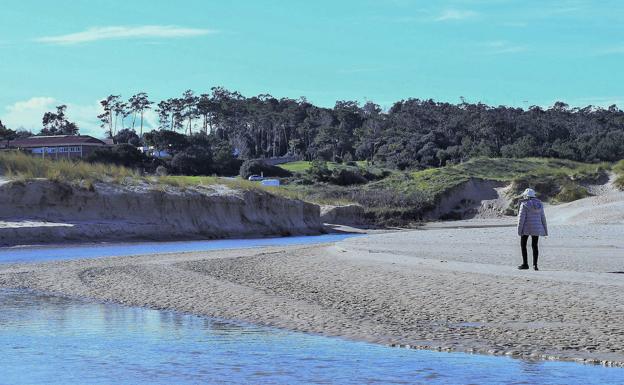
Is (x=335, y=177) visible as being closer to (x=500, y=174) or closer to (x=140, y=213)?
(x=500, y=174)

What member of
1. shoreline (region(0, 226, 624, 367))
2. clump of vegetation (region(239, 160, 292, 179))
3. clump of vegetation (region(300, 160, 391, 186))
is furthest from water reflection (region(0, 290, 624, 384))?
clump of vegetation (region(239, 160, 292, 179))

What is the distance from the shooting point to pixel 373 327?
1206 cm

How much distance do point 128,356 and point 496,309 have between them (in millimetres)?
5213

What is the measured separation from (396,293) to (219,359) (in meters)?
5.11

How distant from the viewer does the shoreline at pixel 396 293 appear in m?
10.9

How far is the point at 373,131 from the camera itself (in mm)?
120875

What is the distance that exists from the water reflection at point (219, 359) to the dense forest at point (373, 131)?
231ft

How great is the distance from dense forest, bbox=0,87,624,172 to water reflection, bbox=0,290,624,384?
231 ft

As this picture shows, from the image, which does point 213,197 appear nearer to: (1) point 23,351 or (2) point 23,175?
(2) point 23,175

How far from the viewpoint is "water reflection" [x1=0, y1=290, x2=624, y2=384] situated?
924cm

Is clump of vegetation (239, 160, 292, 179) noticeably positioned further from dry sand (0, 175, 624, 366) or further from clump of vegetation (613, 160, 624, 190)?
dry sand (0, 175, 624, 366)

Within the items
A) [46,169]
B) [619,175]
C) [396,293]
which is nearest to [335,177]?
[619,175]

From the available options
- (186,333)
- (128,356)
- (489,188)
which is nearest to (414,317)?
(186,333)

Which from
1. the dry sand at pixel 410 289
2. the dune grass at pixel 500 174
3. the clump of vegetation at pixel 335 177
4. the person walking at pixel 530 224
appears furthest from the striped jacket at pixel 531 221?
the clump of vegetation at pixel 335 177
